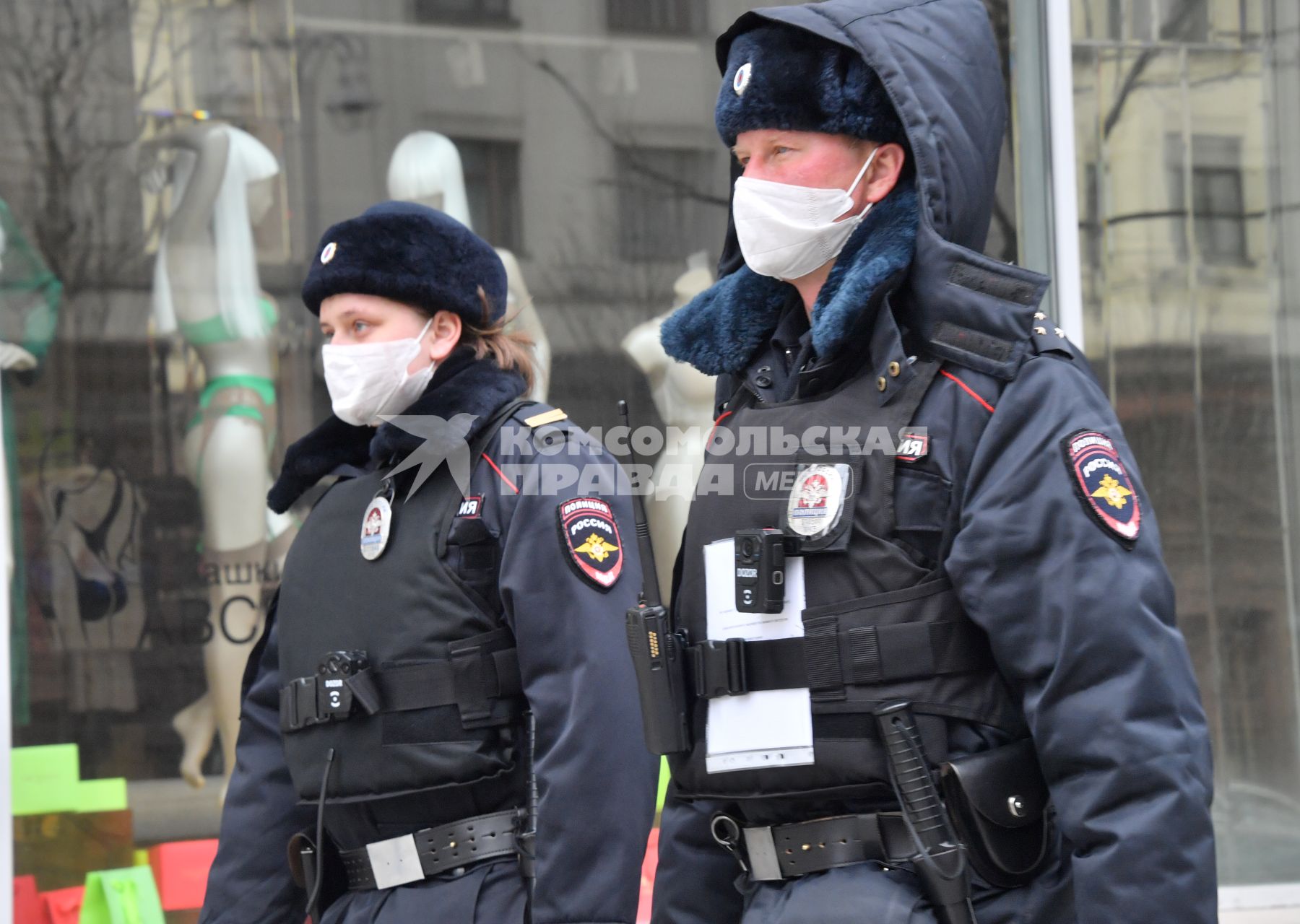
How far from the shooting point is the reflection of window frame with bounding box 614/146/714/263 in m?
5.55

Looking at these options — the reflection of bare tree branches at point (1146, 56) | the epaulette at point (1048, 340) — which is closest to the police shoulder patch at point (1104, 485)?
the epaulette at point (1048, 340)

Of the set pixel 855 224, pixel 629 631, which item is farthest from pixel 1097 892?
pixel 855 224

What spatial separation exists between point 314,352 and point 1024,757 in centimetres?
382

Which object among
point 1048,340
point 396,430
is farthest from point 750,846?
point 396,430

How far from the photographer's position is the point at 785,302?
234 cm

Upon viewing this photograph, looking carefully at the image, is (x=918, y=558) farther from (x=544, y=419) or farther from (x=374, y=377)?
(x=374, y=377)

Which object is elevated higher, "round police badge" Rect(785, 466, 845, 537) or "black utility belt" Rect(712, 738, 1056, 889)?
"round police badge" Rect(785, 466, 845, 537)

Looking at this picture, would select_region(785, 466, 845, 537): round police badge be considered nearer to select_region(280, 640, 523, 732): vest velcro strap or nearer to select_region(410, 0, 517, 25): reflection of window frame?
select_region(280, 640, 523, 732): vest velcro strap

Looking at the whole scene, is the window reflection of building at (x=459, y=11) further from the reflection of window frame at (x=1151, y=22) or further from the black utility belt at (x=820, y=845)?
the black utility belt at (x=820, y=845)

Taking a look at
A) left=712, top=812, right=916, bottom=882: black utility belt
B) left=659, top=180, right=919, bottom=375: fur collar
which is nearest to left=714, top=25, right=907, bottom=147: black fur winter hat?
left=659, top=180, right=919, bottom=375: fur collar

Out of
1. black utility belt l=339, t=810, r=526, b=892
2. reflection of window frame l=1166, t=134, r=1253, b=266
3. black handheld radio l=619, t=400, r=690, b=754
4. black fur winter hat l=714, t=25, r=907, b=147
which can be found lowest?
black utility belt l=339, t=810, r=526, b=892

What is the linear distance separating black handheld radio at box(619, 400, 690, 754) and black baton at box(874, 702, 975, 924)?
1.01 ft

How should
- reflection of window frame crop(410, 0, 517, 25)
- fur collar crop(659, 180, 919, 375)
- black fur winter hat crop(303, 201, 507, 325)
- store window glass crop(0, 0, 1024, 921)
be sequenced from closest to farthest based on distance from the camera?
fur collar crop(659, 180, 919, 375) < black fur winter hat crop(303, 201, 507, 325) < store window glass crop(0, 0, 1024, 921) < reflection of window frame crop(410, 0, 517, 25)

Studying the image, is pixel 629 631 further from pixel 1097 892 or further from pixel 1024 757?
pixel 1097 892
